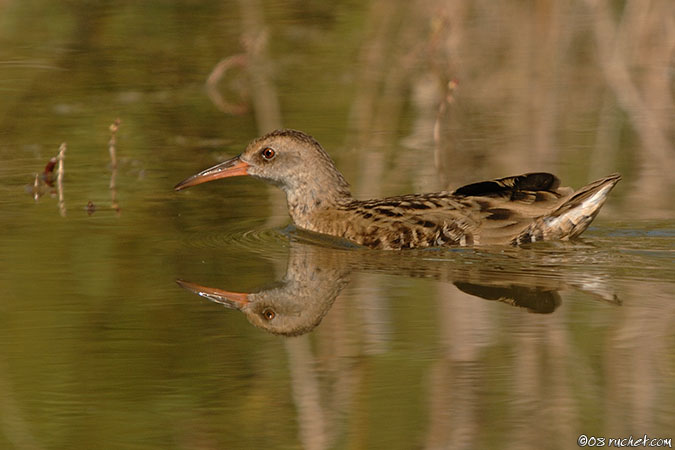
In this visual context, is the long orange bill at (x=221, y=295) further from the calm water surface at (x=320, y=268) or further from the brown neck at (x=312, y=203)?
the brown neck at (x=312, y=203)

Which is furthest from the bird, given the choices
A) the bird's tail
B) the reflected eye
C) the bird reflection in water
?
the reflected eye

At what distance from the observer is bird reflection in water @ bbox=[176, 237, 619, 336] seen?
736 cm

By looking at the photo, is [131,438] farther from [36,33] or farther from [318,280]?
[36,33]

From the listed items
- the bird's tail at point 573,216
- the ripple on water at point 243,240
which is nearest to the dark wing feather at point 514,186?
the bird's tail at point 573,216

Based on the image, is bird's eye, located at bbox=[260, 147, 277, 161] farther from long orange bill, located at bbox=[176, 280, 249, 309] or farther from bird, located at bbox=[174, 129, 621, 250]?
long orange bill, located at bbox=[176, 280, 249, 309]

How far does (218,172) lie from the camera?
9.70m

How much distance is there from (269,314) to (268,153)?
257 cm

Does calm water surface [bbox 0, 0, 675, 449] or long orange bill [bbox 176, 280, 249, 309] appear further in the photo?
long orange bill [bbox 176, 280, 249, 309]

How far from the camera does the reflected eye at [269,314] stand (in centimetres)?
732

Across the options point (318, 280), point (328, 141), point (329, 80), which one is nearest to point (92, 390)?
point (318, 280)

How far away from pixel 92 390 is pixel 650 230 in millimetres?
4031

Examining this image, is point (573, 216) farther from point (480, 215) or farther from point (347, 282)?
point (347, 282)

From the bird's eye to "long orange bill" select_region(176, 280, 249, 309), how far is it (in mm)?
1935

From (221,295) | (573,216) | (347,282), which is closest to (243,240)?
(347,282)
